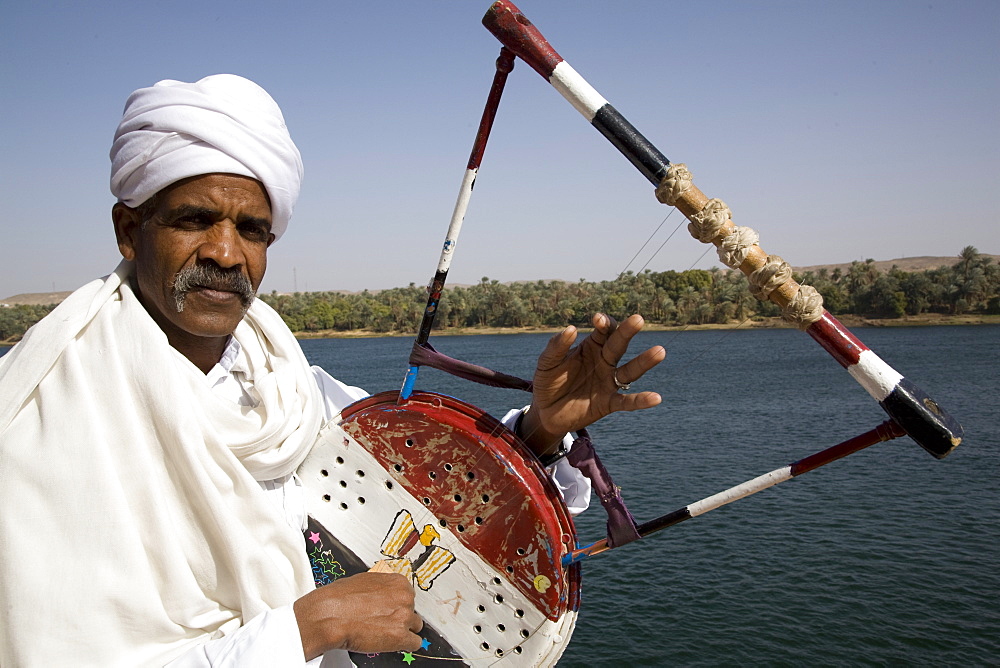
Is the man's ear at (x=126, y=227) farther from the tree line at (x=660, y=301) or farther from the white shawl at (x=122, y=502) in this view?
the tree line at (x=660, y=301)

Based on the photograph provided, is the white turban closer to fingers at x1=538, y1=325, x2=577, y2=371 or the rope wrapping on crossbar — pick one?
fingers at x1=538, y1=325, x2=577, y2=371

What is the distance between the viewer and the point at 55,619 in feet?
5.11

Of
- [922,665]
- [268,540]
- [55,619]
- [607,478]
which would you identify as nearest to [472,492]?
[607,478]

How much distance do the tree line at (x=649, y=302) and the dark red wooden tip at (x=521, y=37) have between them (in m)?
57.4

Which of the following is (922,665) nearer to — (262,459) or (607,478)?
(607,478)

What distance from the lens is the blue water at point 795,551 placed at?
42.3 feet

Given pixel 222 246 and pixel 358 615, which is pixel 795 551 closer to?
pixel 358 615

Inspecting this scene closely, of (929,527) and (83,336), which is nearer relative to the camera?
(83,336)

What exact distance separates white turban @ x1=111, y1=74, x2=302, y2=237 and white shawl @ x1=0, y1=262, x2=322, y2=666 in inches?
10.9

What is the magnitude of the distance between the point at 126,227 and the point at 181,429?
2.11ft

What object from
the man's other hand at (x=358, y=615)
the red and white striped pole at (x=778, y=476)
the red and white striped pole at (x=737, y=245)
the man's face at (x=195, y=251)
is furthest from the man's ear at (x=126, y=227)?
the red and white striped pole at (x=778, y=476)

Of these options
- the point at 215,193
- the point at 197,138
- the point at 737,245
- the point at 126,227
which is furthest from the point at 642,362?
the point at 126,227

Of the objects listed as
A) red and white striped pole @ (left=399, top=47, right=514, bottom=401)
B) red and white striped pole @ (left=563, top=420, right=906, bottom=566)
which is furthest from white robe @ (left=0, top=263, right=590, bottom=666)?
red and white striped pole @ (left=563, top=420, right=906, bottom=566)

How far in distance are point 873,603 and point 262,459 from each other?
1537cm
